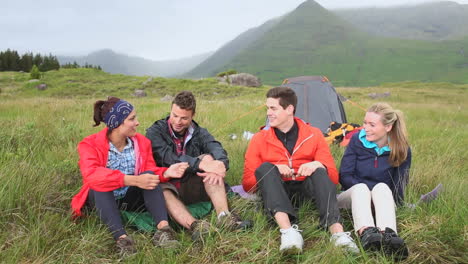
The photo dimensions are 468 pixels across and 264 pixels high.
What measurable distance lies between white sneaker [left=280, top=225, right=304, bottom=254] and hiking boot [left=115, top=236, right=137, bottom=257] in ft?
3.78

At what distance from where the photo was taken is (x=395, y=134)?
3.47 meters

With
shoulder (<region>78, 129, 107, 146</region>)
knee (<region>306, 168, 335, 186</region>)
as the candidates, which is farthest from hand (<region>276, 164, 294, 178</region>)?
shoulder (<region>78, 129, 107, 146</region>)

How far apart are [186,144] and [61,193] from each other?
1.42 metres

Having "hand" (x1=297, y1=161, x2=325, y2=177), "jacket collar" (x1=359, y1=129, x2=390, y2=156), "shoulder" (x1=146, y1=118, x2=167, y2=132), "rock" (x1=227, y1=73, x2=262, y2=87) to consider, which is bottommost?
"hand" (x1=297, y1=161, x2=325, y2=177)

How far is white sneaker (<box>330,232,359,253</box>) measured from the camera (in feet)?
8.21

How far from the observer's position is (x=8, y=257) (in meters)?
2.07

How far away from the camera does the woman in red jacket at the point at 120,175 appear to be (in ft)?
9.00

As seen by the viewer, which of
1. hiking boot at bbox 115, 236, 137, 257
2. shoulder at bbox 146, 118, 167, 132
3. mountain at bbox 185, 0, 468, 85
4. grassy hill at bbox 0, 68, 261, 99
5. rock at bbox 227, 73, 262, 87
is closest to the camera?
hiking boot at bbox 115, 236, 137, 257

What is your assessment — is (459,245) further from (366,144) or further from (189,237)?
(189,237)

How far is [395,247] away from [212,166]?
1.79m

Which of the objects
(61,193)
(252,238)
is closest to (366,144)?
(252,238)

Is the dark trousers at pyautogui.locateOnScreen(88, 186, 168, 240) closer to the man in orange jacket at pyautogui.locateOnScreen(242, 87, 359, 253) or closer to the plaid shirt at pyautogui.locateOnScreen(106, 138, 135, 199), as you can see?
the plaid shirt at pyautogui.locateOnScreen(106, 138, 135, 199)

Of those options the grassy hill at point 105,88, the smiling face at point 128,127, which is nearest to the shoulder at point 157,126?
the smiling face at point 128,127

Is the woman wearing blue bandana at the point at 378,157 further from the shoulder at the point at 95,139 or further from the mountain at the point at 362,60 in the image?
the mountain at the point at 362,60
